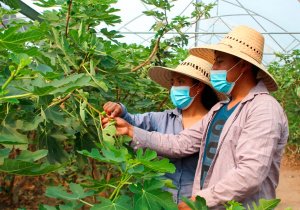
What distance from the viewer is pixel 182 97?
94.3 inches

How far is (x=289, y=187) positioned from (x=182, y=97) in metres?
4.89

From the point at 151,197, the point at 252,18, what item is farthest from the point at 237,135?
the point at 252,18

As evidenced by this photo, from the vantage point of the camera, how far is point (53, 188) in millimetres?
1151

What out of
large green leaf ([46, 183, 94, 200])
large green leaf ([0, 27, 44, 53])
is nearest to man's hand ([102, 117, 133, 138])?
large green leaf ([46, 183, 94, 200])

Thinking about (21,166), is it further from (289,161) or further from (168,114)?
(289,161)

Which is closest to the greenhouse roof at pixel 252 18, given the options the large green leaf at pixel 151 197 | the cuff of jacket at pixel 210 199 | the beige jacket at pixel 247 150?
the beige jacket at pixel 247 150

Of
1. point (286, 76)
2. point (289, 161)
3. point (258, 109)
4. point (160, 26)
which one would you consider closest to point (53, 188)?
point (258, 109)

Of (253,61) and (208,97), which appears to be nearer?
(253,61)

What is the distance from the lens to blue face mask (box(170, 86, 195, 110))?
240 centimetres

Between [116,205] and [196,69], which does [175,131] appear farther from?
[116,205]

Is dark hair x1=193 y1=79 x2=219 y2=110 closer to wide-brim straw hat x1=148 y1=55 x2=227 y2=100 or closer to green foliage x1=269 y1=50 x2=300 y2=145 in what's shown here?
wide-brim straw hat x1=148 y1=55 x2=227 y2=100

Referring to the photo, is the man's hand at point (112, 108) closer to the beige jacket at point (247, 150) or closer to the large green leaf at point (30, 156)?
the beige jacket at point (247, 150)

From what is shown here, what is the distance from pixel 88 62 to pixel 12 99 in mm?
752

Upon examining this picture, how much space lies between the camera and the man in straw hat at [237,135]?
175 cm
